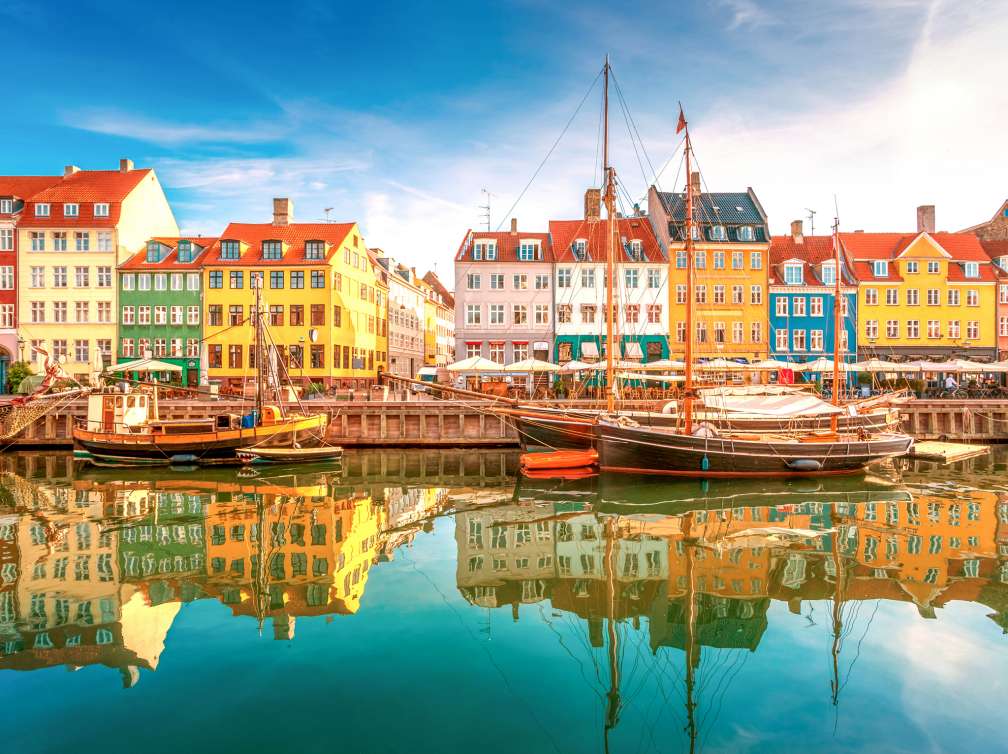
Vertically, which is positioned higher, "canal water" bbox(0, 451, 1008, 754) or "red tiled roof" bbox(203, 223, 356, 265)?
"red tiled roof" bbox(203, 223, 356, 265)

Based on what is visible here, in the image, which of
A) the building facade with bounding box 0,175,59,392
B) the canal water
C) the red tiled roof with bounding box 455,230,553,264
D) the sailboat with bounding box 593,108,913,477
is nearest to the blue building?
the red tiled roof with bounding box 455,230,553,264

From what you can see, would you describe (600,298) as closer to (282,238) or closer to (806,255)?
(806,255)

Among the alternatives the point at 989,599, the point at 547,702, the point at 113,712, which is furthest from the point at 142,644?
the point at 989,599

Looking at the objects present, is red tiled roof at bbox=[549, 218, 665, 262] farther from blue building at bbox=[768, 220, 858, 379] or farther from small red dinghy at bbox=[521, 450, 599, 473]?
small red dinghy at bbox=[521, 450, 599, 473]

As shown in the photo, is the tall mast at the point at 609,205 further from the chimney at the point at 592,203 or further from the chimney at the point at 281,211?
the chimney at the point at 281,211

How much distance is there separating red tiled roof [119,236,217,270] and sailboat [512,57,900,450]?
3004 centimetres

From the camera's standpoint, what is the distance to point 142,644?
9.85m

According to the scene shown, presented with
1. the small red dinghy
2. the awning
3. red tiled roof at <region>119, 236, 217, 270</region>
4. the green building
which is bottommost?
the small red dinghy

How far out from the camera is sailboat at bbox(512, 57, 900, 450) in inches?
→ 1002

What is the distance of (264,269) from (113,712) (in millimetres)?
41634

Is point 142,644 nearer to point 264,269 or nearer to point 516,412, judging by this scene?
point 516,412

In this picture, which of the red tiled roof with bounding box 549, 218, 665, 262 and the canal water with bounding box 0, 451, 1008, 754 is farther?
the red tiled roof with bounding box 549, 218, 665, 262

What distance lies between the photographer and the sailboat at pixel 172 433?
27500 millimetres

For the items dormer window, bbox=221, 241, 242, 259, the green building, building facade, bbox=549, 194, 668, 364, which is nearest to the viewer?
dormer window, bbox=221, 241, 242, 259
